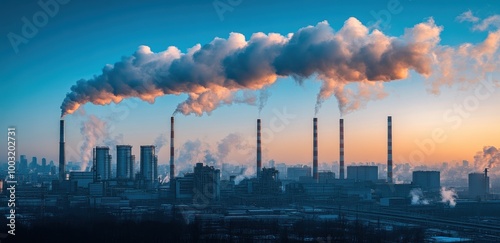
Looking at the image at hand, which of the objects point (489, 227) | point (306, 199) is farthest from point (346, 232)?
point (306, 199)

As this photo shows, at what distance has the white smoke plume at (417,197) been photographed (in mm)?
46875

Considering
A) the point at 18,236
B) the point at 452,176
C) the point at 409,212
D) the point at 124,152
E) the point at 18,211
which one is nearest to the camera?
the point at 18,236

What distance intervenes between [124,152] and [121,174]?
1710mm

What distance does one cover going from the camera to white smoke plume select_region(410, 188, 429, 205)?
154 ft

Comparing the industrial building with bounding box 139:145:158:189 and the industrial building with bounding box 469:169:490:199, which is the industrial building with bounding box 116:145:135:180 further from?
the industrial building with bounding box 469:169:490:199

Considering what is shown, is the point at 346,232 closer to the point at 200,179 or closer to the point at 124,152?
the point at 200,179

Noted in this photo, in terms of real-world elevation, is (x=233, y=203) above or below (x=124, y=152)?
below

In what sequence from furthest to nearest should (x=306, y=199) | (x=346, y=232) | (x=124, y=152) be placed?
(x=124, y=152) < (x=306, y=199) < (x=346, y=232)

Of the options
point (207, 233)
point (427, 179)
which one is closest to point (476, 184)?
point (427, 179)

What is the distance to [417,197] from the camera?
161ft

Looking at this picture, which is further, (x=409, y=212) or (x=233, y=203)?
(x=233, y=203)

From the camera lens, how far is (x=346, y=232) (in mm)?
26812

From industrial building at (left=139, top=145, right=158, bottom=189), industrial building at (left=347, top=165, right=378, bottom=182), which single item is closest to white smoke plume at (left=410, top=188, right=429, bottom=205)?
industrial building at (left=347, top=165, right=378, bottom=182)

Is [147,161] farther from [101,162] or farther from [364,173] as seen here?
[364,173]
